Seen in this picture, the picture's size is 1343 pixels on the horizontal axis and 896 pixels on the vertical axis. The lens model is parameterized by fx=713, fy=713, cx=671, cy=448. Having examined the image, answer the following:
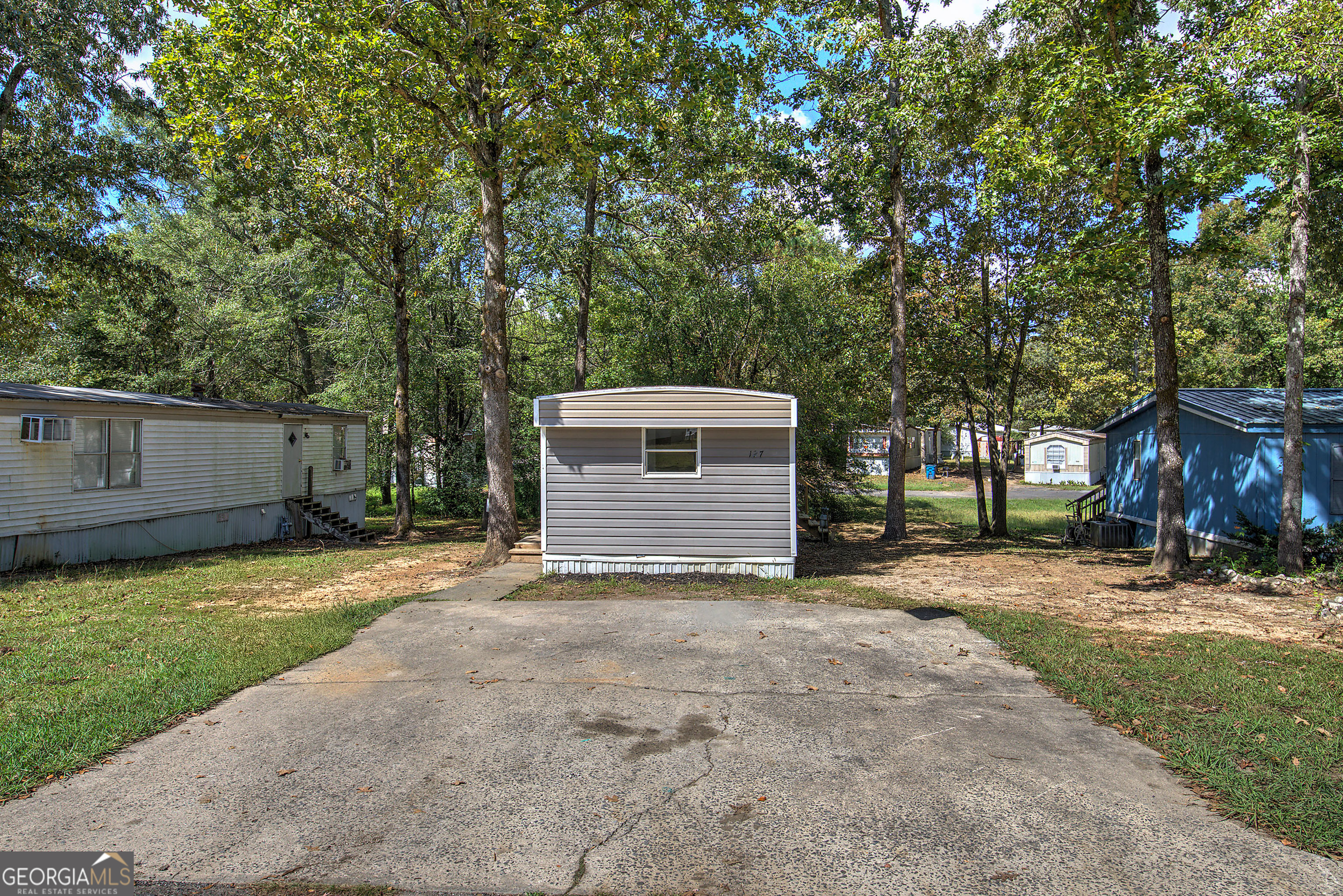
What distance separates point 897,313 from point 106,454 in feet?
51.9

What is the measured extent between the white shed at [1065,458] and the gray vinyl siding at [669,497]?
2953 centimetres

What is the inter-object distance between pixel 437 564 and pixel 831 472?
10.2m

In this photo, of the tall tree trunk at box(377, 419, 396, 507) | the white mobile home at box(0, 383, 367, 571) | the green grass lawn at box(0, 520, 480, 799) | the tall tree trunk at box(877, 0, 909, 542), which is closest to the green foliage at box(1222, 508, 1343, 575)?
the tall tree trunk at box(877, 0, 909, 542)

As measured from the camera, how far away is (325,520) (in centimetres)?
1831

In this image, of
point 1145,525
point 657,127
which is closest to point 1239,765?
point 657,127

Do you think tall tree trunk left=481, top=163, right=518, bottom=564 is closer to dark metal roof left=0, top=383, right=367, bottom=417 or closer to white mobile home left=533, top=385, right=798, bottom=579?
white mobile home left=533, top=385, right=798, bottom=579

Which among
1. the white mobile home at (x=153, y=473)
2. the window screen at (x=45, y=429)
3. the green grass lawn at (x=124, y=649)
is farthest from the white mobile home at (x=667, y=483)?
the white mobile home at (x=153, y=473)

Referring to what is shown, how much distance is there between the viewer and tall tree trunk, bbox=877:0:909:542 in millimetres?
15227

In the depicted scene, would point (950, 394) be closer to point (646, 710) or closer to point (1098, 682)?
point (1098, 682)

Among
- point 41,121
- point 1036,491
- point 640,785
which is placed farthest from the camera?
point 1036,491

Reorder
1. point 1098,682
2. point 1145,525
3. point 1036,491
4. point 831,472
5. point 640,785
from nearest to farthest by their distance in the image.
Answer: point 640,785, point 1098,682, point 1145,525, point 831,472, point 1036,491

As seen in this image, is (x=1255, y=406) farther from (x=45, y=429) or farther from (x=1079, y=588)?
(x=45, y=429)

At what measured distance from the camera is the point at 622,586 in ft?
32.2

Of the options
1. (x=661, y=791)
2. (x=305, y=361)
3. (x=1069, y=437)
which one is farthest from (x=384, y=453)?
(x=1069, y=437)
